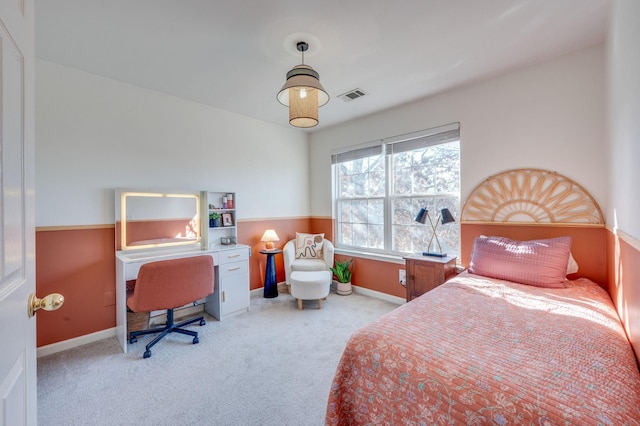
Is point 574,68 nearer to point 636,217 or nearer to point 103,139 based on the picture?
point 636,217

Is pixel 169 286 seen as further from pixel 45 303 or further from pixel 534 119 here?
pixel 534 119

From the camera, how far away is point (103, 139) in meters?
2.58

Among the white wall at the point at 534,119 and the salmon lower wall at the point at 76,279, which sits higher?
the white wall at the point at 534,119

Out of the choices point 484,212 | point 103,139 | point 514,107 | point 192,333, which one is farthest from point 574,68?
point 103,139

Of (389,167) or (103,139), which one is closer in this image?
(103,139)

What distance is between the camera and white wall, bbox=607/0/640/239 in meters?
1.17

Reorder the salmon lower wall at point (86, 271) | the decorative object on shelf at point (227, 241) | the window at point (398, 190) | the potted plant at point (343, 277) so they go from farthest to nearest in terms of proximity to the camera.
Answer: the potted plant at point (343, 277) → the decorative object on shelf at point (227, 241) → the window at point (398, 190) → the salmon lower wall at point (86, 271)

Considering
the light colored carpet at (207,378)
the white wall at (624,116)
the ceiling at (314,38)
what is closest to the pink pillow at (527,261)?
the white wall at (624,116)

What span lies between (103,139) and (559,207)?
4.35 m

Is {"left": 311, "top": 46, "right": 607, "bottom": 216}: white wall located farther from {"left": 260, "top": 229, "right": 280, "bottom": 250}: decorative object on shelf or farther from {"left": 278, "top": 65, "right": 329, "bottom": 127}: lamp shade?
{"left": 260, "top": 229, "right": 280, "bottom": 250}: decorative object on shelf

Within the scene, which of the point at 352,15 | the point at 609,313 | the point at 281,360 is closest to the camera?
the point at 609,313

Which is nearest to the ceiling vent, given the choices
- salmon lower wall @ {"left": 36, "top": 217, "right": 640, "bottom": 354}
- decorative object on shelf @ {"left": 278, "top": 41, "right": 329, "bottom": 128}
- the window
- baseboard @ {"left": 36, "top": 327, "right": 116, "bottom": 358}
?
the window

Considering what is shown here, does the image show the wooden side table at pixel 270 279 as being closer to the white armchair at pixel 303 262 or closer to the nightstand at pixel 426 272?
the white armchair at pixel 303 262

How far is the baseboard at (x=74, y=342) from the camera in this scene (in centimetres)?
228
